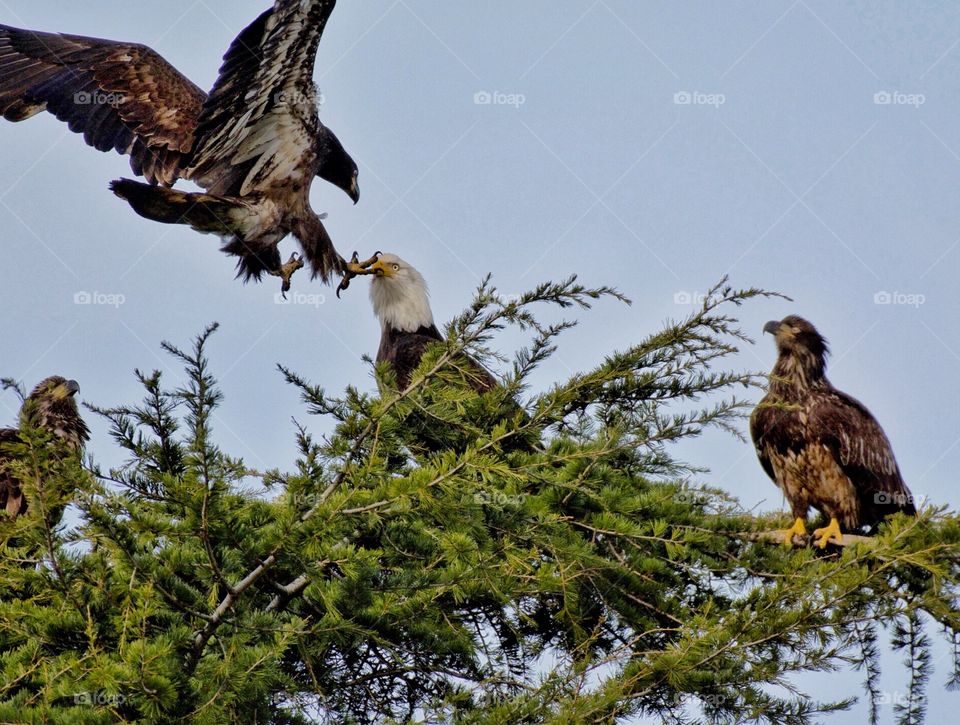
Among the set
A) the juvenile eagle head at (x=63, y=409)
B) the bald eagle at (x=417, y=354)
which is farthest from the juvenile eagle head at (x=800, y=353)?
the juvenile eagle head at (x=63, y=409)

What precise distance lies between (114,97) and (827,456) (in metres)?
4.86

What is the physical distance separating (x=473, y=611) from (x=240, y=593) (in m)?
1.88

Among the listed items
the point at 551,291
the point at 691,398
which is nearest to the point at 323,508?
the point at 551,291

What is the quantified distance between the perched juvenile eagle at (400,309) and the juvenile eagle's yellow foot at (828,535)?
322cm

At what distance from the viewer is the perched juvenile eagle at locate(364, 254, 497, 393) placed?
27.6ft

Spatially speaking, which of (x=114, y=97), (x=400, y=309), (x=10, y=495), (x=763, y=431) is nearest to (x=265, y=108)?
(x=114, y=97)

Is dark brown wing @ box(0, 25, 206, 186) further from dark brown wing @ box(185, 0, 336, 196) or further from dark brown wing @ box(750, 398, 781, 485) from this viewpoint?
dark brown wing @ box(750, 398, 781, 485)

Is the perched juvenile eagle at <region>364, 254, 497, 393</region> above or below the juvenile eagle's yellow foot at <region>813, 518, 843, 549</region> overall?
above

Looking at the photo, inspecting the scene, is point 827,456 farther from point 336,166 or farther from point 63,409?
point 63,409

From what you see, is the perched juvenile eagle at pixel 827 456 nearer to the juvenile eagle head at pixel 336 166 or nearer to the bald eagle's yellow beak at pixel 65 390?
the juvenile eagle head at pixel 336 166

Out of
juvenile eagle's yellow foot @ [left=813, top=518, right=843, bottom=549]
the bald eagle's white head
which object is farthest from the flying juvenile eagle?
juvenile eagle's yellow foot @ [left=813, top=518, right=843, bottom=549]

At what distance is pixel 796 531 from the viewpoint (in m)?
6.30

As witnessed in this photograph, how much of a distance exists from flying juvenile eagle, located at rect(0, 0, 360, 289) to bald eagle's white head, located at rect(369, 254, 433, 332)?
154cm

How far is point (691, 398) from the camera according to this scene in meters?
3.88
